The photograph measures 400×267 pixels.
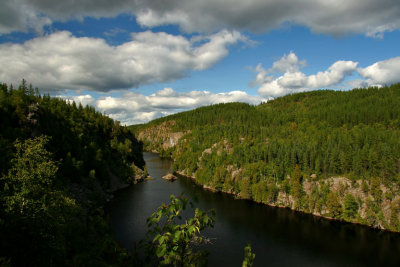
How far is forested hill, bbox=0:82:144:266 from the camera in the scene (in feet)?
26.6

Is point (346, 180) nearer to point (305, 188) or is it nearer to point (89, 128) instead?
point (305, 188)

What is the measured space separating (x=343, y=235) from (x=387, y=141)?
1662 inches

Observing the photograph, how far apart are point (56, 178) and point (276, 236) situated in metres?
41.9

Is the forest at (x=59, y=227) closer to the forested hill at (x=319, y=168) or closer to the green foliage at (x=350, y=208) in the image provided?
the green foliage at (x=350, y=208)

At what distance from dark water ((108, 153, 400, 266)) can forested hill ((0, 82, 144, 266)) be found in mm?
9520

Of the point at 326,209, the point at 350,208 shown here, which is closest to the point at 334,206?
the point at 326,209

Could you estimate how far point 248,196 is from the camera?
72000mm

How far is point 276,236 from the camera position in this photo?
47.4m

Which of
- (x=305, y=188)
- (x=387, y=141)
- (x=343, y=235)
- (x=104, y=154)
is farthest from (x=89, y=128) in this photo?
(x=387, y=141)

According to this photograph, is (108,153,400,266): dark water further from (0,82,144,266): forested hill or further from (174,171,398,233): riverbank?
(0,82,144,266): forested hill

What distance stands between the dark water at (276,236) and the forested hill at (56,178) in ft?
31.2

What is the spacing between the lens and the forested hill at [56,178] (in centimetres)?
812

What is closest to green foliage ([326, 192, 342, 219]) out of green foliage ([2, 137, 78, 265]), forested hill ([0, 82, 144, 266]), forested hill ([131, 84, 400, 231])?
forested hill ([131, 84, 400, 231])

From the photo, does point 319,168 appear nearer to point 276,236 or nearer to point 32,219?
point 276,236
